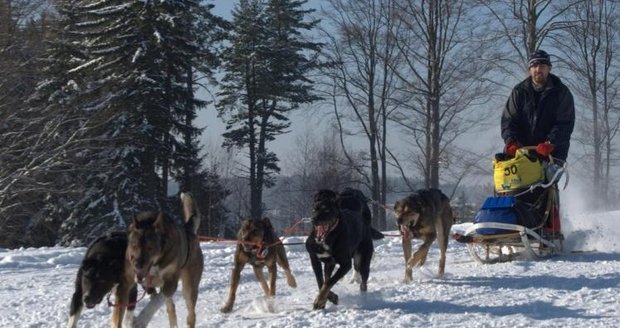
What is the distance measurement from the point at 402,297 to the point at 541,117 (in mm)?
4282

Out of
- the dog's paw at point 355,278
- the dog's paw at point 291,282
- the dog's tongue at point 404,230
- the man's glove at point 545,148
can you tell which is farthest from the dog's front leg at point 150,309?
the man's glove at point 545,148

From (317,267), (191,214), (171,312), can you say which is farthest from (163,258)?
(317,267)

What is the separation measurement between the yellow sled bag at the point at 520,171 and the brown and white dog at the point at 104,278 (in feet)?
18.8

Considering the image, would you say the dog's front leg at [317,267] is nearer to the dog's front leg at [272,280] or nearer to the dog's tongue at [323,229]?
the dog's tongue at [323,229]

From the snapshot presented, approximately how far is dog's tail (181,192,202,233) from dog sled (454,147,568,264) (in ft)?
12.4

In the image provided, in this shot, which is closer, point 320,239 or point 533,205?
point 320,239

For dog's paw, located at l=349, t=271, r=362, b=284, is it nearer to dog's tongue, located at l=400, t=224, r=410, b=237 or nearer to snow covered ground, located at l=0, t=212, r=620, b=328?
snow covered ground, located at l=0, t=212, r=620, b=328

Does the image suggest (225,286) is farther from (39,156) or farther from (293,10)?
(293,10)

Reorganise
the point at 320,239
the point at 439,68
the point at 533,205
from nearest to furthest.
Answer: the point at 320,239 → the point at 533,205 → the point at 439,68

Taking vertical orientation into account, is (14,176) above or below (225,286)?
above

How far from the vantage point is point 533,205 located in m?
9.59

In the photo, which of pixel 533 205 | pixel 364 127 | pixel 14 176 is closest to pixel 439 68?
pixel 364 127

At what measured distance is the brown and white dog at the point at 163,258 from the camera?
5.05 meters

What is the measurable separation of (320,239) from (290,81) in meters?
30.6
